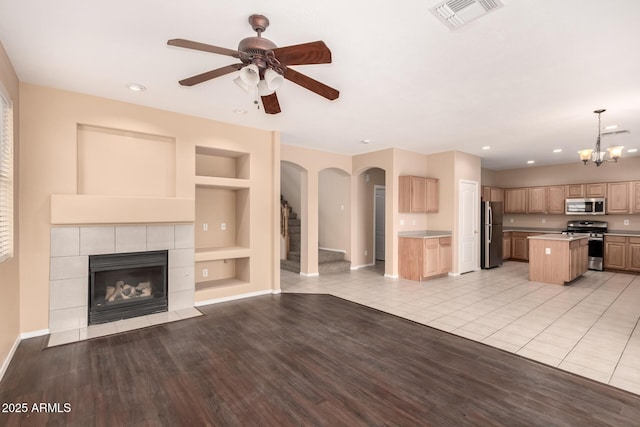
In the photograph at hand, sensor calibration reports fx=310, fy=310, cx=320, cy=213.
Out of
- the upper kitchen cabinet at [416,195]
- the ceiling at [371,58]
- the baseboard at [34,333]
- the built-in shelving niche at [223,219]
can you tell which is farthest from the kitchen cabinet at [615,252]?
the baseboard at [34,333]

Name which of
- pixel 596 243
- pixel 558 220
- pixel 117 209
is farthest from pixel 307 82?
pixel 558 220

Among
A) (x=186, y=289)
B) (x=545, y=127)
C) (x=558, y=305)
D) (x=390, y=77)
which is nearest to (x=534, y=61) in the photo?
(x=390, y=77)

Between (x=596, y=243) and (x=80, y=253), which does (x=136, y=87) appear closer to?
(x=80, y=253)

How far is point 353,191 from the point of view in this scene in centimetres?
737

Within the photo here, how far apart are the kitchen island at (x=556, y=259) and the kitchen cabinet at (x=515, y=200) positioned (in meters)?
2.60

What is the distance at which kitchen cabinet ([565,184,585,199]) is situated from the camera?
782 centimetres

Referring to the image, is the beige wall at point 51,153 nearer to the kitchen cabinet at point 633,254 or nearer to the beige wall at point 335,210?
the beige wall at point 335,210

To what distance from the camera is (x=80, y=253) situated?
141 inches

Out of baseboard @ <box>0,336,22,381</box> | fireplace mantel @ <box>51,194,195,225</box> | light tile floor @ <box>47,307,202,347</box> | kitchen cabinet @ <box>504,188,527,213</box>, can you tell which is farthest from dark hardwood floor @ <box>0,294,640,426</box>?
kitchen cabinet @ <box>504,188,527,213</box>

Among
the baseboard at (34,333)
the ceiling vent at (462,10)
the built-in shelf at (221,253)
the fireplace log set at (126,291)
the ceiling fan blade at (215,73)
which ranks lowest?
the baseboard at (34,333)

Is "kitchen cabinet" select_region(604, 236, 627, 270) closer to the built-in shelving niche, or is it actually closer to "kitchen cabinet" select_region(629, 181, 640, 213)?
"kitchen cabinet" select_region(629, 181, 640, 213)

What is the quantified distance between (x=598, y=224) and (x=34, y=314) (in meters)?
10.9

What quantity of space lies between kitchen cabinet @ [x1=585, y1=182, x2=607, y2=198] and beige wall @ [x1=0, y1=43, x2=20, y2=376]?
35.0 ft

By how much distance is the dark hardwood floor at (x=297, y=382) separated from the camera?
2068 millimetres
